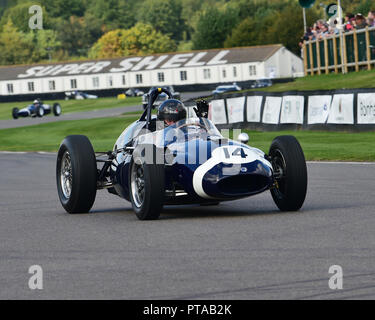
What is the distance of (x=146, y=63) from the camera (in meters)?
119

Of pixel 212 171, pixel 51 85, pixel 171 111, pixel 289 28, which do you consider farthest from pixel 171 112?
pixel 51 85

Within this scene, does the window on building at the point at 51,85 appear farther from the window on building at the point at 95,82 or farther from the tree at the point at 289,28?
the tree at the point at 289,28

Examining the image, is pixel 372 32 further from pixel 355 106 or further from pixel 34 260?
pixel 34 260

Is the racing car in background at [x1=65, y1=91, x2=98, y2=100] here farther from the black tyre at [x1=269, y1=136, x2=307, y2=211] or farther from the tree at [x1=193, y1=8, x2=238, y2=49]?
the black tyre at [x1=269, y1=136, x2=307, y2=211]

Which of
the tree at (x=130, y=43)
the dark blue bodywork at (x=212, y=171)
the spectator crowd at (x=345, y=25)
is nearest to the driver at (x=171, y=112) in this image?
the dark blue bodywork at (x=212, y=171)

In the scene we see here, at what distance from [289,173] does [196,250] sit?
2.57 m

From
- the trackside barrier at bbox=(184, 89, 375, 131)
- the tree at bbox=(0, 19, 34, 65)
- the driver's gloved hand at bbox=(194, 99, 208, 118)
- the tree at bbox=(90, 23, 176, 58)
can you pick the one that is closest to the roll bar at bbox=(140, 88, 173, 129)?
the driver's gloved hand at bbox=(194, 99, 208, 118)

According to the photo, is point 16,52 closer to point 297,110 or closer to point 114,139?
point 114,139

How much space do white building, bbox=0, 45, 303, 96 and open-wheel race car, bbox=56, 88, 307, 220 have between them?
9566 centimetres

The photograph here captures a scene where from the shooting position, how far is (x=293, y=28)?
11975 cm

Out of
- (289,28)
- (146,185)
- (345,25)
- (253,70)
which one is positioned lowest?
(146,185)

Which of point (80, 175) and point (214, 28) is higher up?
point (214, 28)

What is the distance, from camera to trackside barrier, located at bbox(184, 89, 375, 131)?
2609 centimetres
